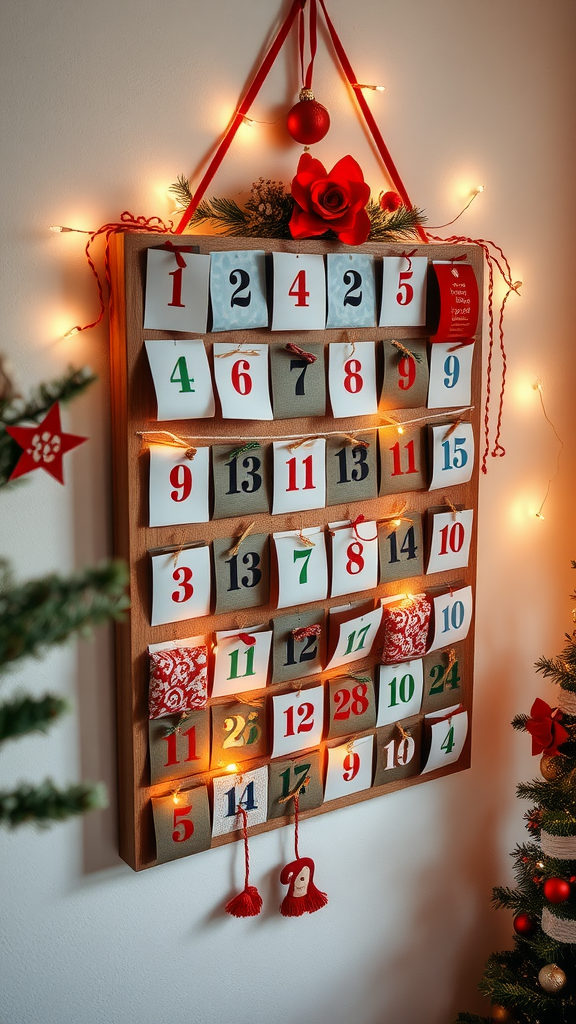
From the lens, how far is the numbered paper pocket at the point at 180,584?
1.53 metres

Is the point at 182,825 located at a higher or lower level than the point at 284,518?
lower

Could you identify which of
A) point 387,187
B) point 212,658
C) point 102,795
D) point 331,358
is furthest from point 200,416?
point 102,795

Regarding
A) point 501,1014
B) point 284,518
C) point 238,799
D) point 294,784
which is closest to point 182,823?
point 238,799

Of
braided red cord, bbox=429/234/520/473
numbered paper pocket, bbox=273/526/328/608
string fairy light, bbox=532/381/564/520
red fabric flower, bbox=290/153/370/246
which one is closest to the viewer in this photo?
red fabric flower, bbox=290/153/370/246

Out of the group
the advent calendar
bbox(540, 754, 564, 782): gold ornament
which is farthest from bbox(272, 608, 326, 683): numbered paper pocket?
bbox(540, 754, 564, 782): gold ornament

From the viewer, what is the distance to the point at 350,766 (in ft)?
6.05

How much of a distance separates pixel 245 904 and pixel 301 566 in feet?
2.24

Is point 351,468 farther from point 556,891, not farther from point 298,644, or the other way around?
point 556,891

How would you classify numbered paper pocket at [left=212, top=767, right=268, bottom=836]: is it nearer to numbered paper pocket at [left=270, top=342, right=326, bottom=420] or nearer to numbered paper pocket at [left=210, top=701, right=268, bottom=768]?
numbered paper pocket at [left=210, top=701, right=268, bottom=768]

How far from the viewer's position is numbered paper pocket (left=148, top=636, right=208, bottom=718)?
5.07ft

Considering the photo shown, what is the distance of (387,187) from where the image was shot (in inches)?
70.3

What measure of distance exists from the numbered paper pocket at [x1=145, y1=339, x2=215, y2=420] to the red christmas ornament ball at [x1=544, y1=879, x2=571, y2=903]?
1.20 meters

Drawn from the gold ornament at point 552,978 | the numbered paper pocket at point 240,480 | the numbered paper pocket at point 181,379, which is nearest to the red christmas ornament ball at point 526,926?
the gold ornament at point 552,978

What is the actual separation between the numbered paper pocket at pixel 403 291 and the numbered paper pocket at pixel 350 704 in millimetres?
717
